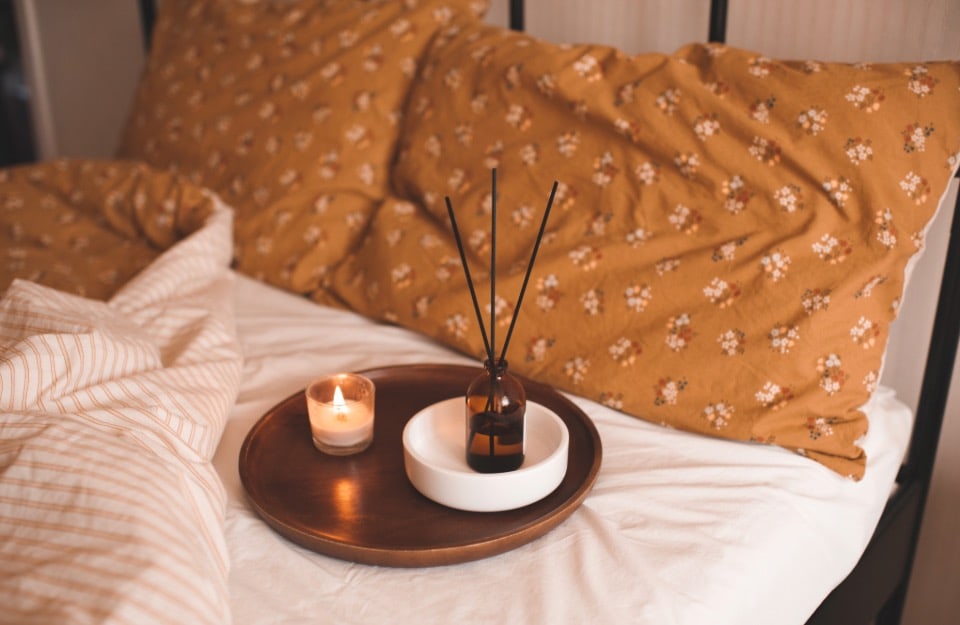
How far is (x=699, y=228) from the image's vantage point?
1.04 meters

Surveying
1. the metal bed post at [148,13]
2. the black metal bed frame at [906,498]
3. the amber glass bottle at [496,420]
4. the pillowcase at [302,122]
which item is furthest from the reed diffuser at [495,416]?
the metal bed post at [148,13]

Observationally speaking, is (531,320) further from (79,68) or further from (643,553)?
(79,68)

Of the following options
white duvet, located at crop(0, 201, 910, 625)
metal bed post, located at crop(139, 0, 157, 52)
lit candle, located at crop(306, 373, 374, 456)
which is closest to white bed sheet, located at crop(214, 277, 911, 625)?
white duvet, located at crop(0, 201, 910, 625)

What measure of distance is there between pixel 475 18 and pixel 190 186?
1.90 feet

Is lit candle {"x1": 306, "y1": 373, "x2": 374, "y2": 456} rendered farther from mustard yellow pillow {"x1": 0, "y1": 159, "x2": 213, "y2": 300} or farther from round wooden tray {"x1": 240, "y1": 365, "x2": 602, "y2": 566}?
mustard yellow pillow {"x1": 0, "y1": 159, "x2": 213, "y2": 300}

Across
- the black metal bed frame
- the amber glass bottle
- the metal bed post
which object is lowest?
the black metal bed frame

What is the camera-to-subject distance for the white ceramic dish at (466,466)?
80 centimetres

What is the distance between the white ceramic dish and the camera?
797 mm

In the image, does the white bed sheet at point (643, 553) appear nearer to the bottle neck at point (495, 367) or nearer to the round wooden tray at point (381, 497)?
the round wooden tray at point (381, 497)

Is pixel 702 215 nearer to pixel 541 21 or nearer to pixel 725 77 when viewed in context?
pixel 725 77

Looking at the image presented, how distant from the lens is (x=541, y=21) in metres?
1.53

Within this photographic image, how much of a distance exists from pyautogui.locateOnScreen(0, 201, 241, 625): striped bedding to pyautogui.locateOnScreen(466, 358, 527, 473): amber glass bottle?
257 mm

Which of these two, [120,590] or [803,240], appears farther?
[803,240]

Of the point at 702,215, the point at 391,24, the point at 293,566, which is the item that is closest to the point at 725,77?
the point at 702,215
